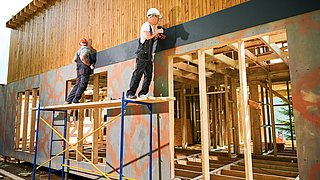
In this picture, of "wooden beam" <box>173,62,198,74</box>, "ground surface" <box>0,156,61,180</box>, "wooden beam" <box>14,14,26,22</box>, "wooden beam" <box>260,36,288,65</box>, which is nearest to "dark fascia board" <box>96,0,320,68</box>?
"wooden beam" <box>260,36,288,65</box>

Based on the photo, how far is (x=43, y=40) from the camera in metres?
8.20

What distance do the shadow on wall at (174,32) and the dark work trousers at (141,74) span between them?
0.47 m

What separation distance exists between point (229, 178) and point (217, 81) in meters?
4.61

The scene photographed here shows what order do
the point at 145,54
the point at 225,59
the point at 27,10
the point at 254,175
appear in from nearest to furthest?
the point at 145,54, the point at 254,175, the point at 225,59, the point at 27,10

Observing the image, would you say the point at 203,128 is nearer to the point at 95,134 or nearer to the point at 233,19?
the point at 233,19

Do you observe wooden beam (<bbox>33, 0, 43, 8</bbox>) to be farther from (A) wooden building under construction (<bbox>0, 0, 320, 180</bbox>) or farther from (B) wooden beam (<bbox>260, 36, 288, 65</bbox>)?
(B) wooden beam (<bbox>260, 36, 288, 65</bbox>)

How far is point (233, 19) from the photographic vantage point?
12.5ft

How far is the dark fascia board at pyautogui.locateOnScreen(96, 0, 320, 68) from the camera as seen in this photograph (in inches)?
129


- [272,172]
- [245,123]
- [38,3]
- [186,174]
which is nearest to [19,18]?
[38,3]

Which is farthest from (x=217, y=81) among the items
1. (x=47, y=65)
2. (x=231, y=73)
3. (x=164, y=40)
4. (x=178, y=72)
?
(x=47, y=65)

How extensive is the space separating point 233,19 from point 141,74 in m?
1.75

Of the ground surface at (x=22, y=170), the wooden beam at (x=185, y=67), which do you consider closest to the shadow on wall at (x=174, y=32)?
the wooden beam at (x=185, y=67)

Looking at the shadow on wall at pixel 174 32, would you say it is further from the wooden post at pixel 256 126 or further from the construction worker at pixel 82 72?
the wooden post at pixel 256 126

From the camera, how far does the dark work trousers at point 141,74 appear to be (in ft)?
14.1
